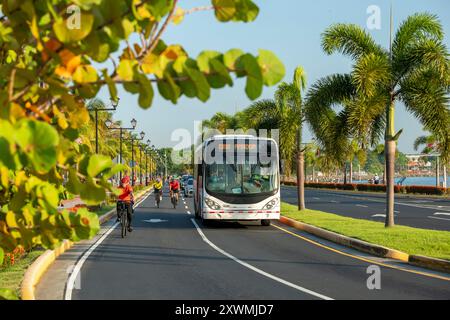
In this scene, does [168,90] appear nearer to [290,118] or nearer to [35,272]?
[35,272]

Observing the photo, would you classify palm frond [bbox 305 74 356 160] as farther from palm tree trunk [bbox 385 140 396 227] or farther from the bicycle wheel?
the bicycle wheel

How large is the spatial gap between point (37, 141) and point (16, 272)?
910cm

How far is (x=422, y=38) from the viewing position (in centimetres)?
2031

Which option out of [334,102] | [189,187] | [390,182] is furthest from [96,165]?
[189,187]

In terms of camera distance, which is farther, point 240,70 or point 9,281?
point 9,281

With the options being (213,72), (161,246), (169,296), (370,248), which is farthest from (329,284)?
(213,72)

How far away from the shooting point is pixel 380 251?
13852mm

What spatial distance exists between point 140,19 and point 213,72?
434 millimetres

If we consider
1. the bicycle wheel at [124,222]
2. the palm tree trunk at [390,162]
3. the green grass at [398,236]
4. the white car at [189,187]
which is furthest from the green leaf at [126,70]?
the white car at [189,187]

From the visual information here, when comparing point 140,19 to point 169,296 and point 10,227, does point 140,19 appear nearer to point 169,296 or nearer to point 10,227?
point 10,227

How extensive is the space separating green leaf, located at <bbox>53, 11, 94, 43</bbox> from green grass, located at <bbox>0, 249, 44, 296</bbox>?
22.2ft

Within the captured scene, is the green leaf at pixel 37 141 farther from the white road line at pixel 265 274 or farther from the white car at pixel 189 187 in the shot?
the white car at pixel 189 187

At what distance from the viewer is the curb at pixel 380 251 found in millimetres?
11834

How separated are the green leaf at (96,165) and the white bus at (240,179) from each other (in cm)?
1805
